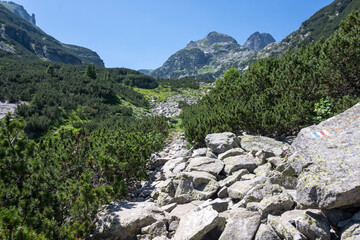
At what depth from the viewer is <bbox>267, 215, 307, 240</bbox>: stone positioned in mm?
2908

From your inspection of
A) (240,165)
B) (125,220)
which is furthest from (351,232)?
(125,220)

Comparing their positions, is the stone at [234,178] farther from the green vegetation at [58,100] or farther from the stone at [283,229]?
the green vegetation at [58,100]

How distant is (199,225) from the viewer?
12.2 ft

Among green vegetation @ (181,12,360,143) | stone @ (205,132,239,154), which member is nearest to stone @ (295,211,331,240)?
stone @ (205,132,239,154)

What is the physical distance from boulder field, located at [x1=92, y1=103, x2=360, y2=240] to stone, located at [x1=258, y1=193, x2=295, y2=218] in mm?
17

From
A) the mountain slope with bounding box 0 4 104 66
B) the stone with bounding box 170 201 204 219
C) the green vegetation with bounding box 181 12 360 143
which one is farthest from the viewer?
the mountain slope with bounding box 0 4 104 66

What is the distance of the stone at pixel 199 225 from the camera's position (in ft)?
11.8

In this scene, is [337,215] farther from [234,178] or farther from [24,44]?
[24,44]

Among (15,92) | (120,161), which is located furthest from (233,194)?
(15,92)

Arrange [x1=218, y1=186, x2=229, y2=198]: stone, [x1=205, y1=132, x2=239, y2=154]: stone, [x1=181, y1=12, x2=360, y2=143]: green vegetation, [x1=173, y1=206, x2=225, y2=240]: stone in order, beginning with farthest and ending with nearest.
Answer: [x1=205, y1=132, x2=239, y2=154]: stone → [x1=181, y1=12, x2=360, y2=143]: green vegetation → [x1=218, y1=186, x2=229, y2=198]: stone → [x1=173, y1=206, x2=225, y2=240]: stone

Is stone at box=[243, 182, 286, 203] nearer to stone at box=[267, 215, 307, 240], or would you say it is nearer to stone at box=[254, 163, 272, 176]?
stone at box=[267, 215, 307, 240]

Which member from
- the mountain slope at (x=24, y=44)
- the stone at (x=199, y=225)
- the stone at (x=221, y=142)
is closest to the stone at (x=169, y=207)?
the stone at (x=199, y=225)

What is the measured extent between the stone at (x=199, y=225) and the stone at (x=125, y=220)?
29.8 inches

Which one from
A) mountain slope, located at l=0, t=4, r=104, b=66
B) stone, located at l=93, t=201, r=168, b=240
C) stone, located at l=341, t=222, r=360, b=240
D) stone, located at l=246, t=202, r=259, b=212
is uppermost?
mountain slope, located at l=0, t=4, r=104, b=66
